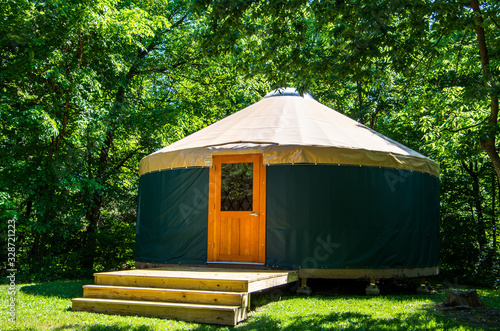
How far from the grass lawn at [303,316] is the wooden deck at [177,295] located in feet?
0.39

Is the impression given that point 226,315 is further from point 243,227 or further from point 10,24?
point 10,24

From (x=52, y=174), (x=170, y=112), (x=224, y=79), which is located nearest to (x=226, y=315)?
(x=52, y=174)

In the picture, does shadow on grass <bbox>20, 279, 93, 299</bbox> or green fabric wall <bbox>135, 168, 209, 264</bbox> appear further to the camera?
green fabric wall <bbox>135, 168, 209, 264</bbox>

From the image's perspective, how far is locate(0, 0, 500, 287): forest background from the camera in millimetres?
4336

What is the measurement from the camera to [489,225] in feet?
28.8

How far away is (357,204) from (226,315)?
256 cm

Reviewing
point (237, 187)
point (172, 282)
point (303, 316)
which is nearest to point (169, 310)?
point (172, 282)

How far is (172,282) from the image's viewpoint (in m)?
4.43

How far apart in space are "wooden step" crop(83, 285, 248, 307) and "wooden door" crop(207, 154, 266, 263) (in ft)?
5.26

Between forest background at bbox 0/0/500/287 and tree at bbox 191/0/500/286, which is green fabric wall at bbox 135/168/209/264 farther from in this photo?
tree at bbox 191/0/500/286

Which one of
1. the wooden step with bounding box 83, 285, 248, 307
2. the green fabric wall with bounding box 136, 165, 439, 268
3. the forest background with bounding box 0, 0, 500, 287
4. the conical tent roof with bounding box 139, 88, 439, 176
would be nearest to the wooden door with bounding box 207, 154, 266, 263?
the green fabric wall with bounding box 136, 165, 439, 268

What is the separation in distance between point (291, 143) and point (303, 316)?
7.39 feet

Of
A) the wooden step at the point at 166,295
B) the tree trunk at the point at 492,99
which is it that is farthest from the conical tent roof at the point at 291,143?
the wooden step at the point at 166,295

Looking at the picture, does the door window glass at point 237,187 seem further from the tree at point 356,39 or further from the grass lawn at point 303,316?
the tree at point 356,39
